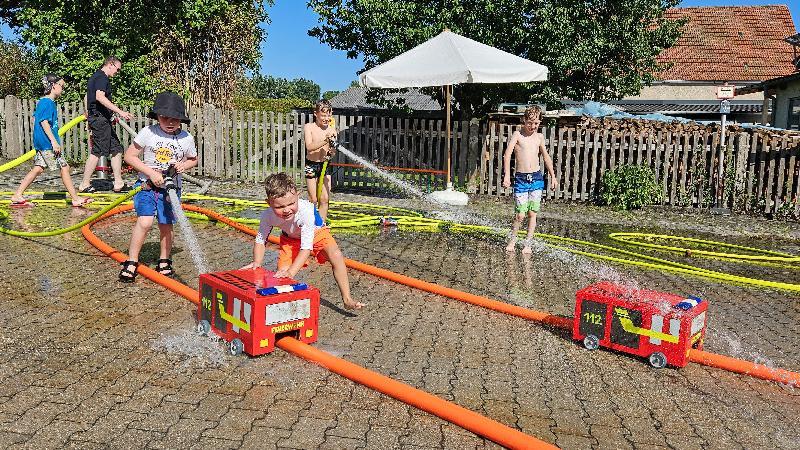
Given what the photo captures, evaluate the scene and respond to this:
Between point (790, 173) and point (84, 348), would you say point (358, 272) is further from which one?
point (790, 173)

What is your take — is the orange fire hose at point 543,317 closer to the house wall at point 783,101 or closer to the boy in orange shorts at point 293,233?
the boy in orange shorts at point 293,233

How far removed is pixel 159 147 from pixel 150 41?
47.7ft

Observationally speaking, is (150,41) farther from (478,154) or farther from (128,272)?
(128,272)

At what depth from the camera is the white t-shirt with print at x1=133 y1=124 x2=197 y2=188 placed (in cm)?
620

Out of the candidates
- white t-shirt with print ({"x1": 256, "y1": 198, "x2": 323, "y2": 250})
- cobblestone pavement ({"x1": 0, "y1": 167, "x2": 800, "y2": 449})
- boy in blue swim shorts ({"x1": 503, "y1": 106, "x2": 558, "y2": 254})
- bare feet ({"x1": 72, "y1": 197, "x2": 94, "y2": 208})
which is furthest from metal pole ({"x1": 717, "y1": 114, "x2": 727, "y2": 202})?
bare feet ({"x1": 72, "y1": 197, "x2": 94, "y2": 208})

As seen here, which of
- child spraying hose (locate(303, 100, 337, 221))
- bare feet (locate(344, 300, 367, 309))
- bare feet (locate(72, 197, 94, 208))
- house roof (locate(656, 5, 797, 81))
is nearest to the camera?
bare feet (locate(344, 300, 367, 309))

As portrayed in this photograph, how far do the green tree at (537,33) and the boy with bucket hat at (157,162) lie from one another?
9034 millimetres

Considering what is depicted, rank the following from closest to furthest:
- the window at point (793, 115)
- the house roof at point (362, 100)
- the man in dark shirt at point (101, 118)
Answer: the man in dark shirt at point (101, 118) → the window at point (793, 115) → the house roof at point (362, 100)

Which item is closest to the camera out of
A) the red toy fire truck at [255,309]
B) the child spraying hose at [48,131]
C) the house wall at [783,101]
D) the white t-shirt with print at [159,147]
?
the red toy fire truck at [255,309]

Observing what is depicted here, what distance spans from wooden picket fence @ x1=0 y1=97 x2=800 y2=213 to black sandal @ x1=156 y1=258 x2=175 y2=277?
Result: 26.2ft

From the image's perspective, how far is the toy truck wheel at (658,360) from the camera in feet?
15.4

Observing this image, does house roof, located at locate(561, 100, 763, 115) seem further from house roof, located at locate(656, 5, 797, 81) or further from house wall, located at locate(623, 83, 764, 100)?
house roof, located at locate(656, 5, 797, 81)

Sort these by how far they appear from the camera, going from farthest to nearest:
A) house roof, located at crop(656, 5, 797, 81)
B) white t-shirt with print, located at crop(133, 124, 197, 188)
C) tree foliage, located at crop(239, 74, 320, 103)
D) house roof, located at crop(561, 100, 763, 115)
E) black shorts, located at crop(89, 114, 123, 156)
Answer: tree foliage, located at crop(239, 74, 320, 103) → house roof, located at crop(656, 5, 797, 81) → house roof, located at crop(561, 100, 763, 115) → black shorts, located at crop(89, 114, 123, 156) → white t-shirt with print, located at crop(133, 124, 197, 188)

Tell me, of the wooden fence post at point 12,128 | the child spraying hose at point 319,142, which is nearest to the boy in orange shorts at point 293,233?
the child spraying hose at point 319,142
